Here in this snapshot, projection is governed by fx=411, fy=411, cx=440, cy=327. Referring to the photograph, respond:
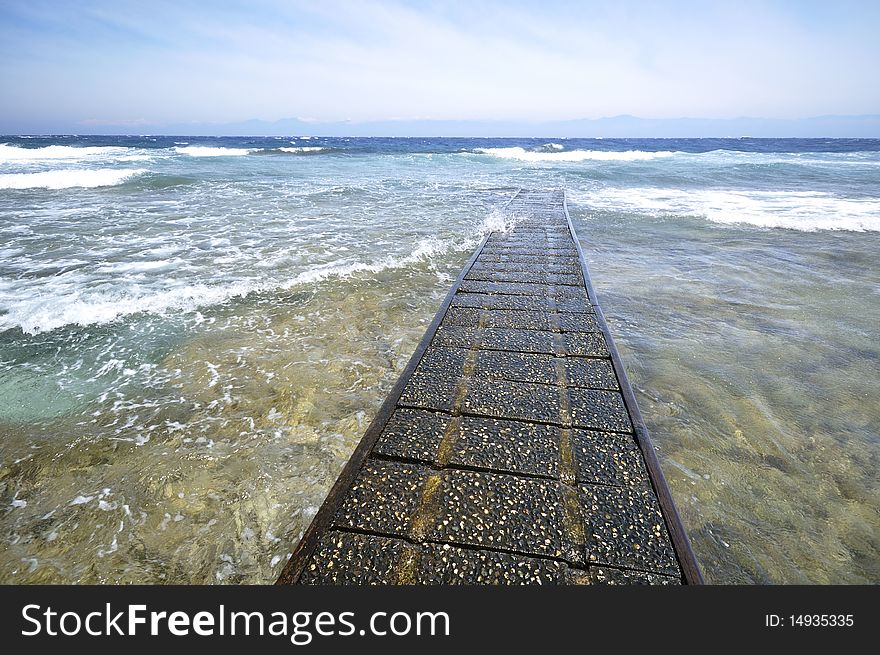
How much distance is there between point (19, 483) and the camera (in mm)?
3223

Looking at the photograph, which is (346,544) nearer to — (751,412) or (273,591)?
(273,591)

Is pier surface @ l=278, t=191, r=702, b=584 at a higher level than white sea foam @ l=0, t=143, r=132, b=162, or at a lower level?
lower

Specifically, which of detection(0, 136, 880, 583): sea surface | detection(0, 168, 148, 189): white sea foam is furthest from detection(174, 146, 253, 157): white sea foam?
detection(0, 136, 880, 583): sea surface

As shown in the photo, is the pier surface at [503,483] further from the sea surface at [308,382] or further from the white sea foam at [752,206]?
the white sea foam at [752,206]

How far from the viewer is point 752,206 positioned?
51.7 feet

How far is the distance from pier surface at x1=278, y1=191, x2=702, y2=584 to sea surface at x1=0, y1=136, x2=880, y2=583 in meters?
0.47

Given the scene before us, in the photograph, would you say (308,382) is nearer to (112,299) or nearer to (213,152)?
(112,299)

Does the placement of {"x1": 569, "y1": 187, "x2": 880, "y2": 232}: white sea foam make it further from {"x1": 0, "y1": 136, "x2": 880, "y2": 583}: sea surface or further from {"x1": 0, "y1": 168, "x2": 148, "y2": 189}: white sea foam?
{"x1": 0, "y1": 168, "x2": 148, "y2": 189}: white sea foam

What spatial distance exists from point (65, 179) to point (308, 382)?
27.3 m

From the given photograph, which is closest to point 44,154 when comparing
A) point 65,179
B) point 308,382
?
point 65,179

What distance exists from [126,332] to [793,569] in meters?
7.35

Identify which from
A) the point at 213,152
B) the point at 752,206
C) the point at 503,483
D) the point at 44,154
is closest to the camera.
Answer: the point at 503,483

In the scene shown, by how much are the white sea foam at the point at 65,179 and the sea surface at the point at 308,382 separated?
1246 cm

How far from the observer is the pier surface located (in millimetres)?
2367
